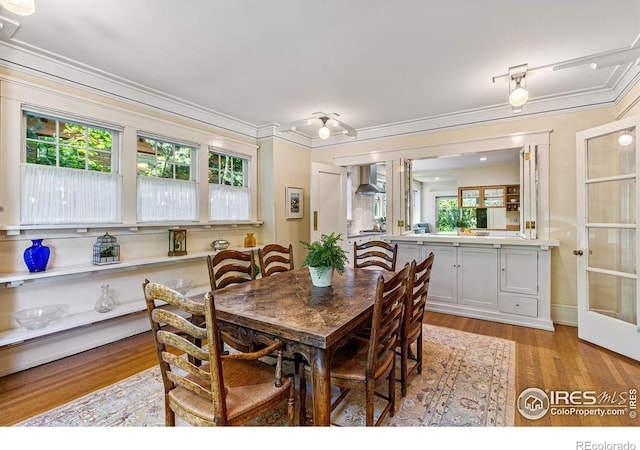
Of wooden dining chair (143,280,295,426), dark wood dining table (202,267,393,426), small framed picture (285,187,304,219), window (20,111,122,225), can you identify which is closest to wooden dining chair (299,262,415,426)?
dark wood dining table (202,267,393,426)

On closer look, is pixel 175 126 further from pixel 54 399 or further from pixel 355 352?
pixel 355 352

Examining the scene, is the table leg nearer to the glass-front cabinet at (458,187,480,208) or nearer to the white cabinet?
the white cabinet

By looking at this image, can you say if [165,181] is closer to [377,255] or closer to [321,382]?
[377,255]

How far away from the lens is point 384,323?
61.7 inches

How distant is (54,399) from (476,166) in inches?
340

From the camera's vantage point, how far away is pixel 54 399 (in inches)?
81.6

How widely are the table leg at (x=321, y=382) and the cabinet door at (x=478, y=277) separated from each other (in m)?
2.99

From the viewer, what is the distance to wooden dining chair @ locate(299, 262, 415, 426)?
4.95ft

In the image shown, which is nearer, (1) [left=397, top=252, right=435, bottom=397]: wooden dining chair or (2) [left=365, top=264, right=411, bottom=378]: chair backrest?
(2) [left=365, top=264, right=411, bottom=378]: chair backrest

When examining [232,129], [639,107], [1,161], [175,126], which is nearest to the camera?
[1,161]

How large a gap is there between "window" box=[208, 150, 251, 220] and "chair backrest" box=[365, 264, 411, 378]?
2.99 metres

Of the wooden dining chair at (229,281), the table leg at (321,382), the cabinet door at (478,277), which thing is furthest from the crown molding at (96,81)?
the cabinet door at (478,277)

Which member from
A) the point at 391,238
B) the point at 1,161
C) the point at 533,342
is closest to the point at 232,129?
the point at 1,161

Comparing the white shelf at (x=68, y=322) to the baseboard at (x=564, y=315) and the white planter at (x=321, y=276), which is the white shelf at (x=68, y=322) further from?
the baseboard at (x=564, y=315)
